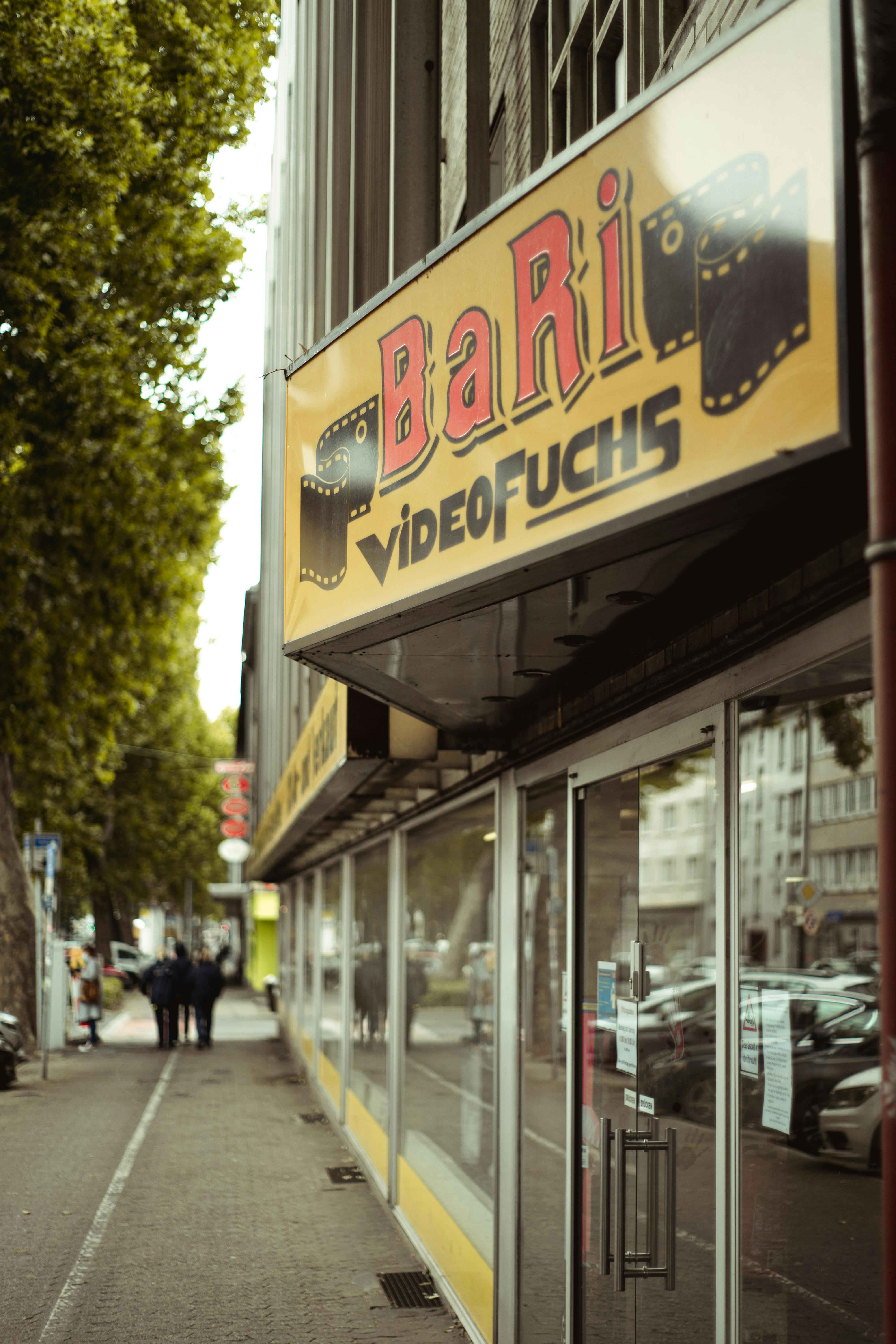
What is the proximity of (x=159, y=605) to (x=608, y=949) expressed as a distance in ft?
51.2

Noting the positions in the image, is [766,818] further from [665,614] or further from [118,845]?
[118,845]

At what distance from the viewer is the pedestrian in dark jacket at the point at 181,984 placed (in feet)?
74.2

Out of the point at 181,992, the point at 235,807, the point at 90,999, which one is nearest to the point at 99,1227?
the point at 181,992

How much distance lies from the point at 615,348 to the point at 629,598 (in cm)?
87

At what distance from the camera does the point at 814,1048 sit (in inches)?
383

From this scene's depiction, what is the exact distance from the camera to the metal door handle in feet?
13.9

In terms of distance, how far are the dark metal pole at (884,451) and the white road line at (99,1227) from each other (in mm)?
5732

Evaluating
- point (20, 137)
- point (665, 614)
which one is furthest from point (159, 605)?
point (665, 614)

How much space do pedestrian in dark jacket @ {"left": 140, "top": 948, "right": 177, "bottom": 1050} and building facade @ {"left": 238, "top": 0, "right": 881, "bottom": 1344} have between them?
1179 cm

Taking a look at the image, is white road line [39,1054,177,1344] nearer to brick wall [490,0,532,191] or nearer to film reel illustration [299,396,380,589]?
film reel illustration [299,396,380,589]

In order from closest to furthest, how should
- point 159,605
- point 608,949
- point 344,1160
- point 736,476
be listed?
1. point 736,476
2. point 608,949
3. point 344,1160
4. point 159,605

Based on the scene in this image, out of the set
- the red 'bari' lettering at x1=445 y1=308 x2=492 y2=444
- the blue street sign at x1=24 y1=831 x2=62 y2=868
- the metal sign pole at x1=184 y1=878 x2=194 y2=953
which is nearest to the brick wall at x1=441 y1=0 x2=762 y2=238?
the red 'bari' lettering at x1=445 y1=308 x2=492 y2=444

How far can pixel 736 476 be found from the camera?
2.36m

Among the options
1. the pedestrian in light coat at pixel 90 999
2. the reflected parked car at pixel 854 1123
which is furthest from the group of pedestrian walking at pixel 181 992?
the reflected parked car at pixel 854 1123
